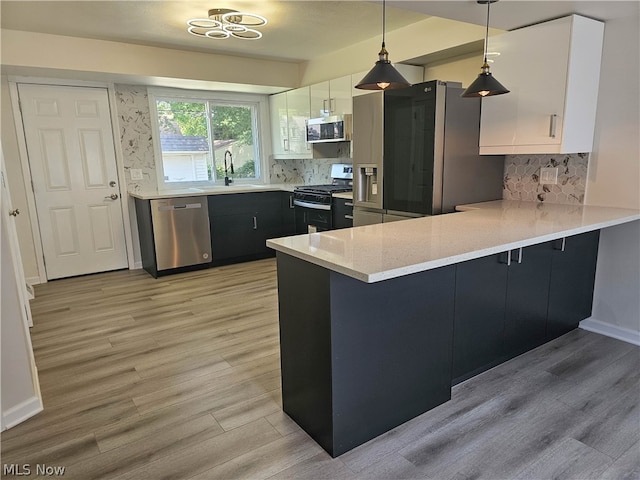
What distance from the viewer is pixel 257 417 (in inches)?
83.2

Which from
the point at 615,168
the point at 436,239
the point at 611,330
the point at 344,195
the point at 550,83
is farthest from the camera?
the point at 344,195

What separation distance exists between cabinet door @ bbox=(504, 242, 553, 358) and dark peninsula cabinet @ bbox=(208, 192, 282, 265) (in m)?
3.44

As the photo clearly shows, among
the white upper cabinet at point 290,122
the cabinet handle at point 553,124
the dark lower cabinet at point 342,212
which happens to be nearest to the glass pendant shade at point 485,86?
the cabinet handle at point 553,124

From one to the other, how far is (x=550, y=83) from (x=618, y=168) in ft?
2.42

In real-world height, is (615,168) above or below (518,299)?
above

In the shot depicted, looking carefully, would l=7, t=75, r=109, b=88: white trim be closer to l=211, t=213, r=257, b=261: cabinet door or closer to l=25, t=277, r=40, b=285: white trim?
l=211, t=213, r=257, b=261: cabinet door

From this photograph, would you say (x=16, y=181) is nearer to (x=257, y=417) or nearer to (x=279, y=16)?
(x=279, y=16)

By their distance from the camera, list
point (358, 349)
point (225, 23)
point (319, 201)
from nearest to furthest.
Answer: point (358, 349) < point (225, 23) < point (319, 201)

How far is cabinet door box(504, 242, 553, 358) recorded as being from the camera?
2434mm

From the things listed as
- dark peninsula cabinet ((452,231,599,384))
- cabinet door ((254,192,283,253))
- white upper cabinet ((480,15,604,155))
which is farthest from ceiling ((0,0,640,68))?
cabinet door ((254,192,283,253))

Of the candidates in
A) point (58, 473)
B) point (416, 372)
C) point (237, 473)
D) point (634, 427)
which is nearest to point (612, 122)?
point (634, 427)

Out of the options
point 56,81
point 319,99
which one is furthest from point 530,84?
point 56,81

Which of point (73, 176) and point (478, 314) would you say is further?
point (73, 176)

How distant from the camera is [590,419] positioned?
80.6 inches
